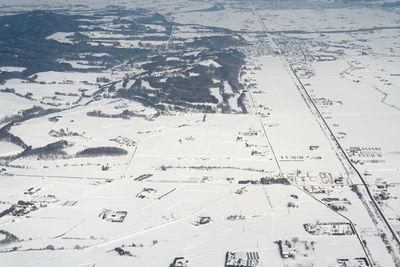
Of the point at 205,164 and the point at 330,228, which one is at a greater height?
the point at 330,228

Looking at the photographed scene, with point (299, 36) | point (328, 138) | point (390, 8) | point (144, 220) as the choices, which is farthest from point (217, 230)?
point (390, 8)

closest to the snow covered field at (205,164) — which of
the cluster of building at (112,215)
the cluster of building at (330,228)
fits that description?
the cluster of building at (112,215)

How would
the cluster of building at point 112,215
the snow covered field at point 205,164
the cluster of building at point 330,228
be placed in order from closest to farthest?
the snow covered field at point 205,164 → the cluster of building at point 330,228 → the cluster of building at point 112,215

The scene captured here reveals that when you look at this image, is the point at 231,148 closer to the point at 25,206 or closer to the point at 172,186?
the point at 172,186

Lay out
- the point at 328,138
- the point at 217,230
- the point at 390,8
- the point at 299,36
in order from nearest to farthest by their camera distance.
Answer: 1. the point at 217,230
2. the point at 328,138
3. the point at 299,36
4. the point at 390,8

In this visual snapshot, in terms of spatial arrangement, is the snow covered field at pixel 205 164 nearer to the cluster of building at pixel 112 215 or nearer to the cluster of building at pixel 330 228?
the cluster of building at pixel 112 215

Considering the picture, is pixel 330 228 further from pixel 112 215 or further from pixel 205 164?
pixel 112 215

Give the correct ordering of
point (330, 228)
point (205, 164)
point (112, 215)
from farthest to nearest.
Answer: point (205, 164) → point (112, 215) → point (330, 228)

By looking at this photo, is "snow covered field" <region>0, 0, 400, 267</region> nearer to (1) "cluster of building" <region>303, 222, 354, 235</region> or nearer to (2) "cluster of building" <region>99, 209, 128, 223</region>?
(2) "cluster of building" <region>99, 209, 128, 223</region>

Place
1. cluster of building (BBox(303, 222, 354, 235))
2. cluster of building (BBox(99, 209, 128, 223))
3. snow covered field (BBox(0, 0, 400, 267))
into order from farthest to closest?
cluster of building (BBox(99, 209, 128, 223)), cluster of building (BBox(303, 222, 354, 235)), snow covered field (BBox(0, 0, 400, 267))

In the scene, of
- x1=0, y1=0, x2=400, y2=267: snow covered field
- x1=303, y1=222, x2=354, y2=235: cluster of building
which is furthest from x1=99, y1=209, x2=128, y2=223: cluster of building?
x1=303, y1=222, x2=354, y2=235: cluster of building

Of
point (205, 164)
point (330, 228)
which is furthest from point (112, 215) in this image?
point (330, 228)
